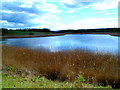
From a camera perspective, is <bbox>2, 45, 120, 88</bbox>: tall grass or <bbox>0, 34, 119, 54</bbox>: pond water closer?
<bbox>2, 45, 120, 88</bbox>: tall grass

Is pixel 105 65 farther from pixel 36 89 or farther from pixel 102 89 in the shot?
pixel 36 89

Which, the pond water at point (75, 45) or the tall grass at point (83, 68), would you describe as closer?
the tall grass at point (83, 68)

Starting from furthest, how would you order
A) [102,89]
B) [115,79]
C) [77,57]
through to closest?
[77,57]
[115,79]
[102,89]

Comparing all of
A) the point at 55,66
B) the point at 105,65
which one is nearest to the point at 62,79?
the point at 55,66

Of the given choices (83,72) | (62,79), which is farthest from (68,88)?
(83,72)

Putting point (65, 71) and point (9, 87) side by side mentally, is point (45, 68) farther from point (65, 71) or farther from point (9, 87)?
point (9, 87)

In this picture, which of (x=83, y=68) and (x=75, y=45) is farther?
(x=75, y=45)

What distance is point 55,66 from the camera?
532 centimetres

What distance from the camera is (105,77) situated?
455 centimetres

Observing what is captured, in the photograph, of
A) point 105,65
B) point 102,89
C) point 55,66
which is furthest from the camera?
point 105,65

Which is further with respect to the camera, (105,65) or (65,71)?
(105,65)

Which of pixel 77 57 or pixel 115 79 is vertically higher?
pixel 77 57

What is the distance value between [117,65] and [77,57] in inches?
74.3

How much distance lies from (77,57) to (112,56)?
182 centimetres
